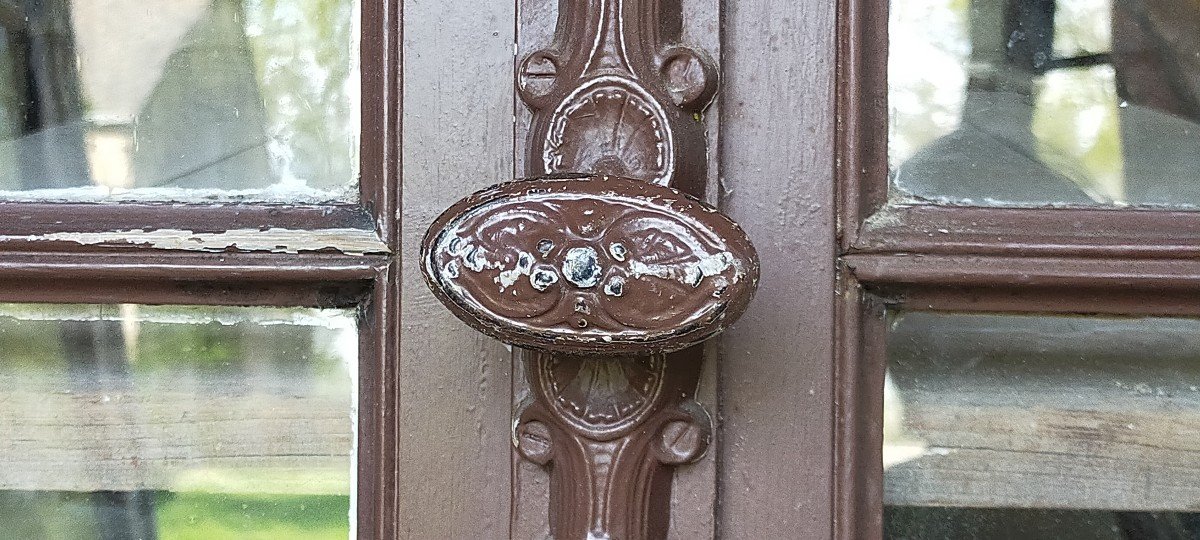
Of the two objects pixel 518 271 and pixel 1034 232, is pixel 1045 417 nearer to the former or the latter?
pixel 1034 232

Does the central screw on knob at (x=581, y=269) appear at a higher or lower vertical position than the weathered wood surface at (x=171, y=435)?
higher

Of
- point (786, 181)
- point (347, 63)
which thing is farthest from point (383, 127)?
point (786, 181)

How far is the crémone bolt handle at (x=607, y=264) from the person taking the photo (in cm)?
29

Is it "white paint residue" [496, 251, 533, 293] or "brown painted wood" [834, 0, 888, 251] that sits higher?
"brown painted wood" [834, 0, 888, 251]

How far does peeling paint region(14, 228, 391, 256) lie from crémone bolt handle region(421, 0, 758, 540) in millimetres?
86

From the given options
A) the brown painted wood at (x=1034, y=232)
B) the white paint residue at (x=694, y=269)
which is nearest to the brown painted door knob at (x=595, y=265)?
the white paint residue at (x=694, y=269)

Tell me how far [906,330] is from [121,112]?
38cm

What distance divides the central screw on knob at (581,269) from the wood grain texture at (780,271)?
Result: 101mm

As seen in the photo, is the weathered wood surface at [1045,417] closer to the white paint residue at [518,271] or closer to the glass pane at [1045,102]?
the glass pane at [1045,102]

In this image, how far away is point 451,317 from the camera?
381 mm

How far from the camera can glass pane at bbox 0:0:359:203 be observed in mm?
413

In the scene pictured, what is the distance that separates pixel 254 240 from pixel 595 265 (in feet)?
0.57

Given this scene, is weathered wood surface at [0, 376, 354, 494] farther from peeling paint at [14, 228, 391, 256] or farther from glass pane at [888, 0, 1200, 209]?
glass pane at [888, 0, 1200, 209]

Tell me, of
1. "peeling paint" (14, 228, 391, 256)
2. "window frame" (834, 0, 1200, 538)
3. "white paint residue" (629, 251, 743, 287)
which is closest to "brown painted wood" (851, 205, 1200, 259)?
"window frame" (834, 0, 1200, 538)
